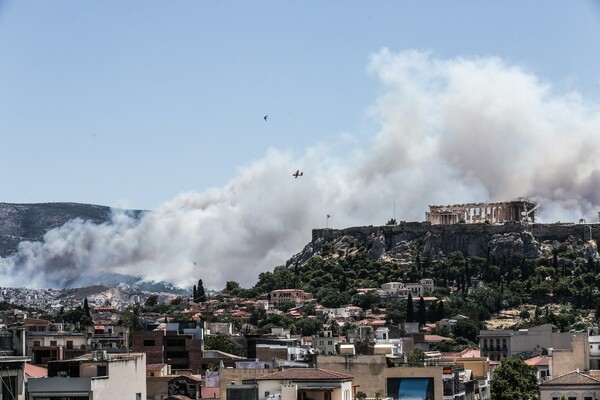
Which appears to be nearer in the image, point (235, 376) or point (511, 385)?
point (235, 376)

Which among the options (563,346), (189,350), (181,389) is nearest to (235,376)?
(181,389)

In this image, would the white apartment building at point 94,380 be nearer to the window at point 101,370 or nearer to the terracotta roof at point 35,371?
the window at point 101,370

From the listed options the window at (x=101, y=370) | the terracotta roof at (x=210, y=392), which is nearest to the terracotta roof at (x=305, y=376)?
the window at (x=101, y=370)

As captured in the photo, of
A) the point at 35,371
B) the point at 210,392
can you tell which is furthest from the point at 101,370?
the point at 210,392

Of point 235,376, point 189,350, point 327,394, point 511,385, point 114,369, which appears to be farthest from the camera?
point 189,350

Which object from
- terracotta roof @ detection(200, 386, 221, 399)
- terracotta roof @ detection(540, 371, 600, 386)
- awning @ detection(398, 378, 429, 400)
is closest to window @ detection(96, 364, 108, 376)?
terracotta roof @ detection(200, 386, 221, 399)

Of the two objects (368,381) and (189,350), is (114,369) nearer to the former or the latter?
(368,381)
